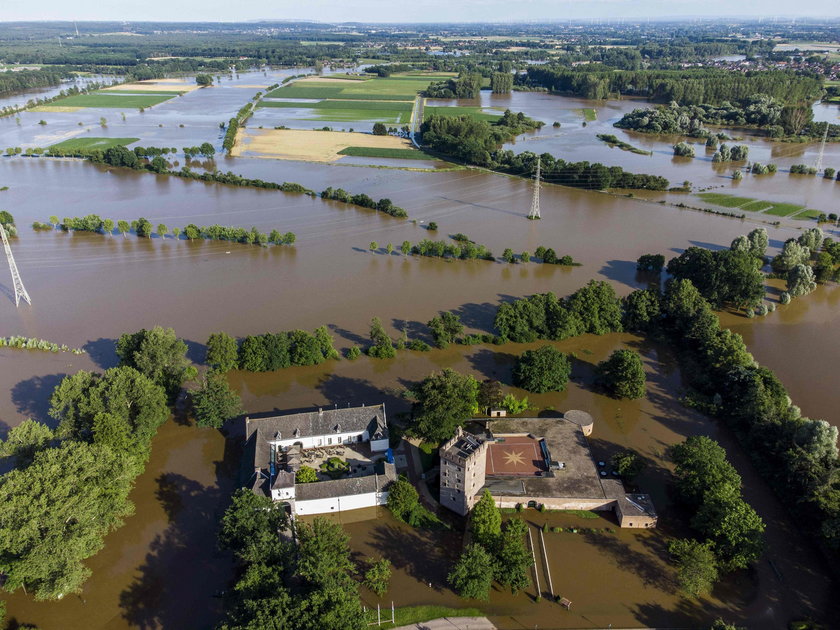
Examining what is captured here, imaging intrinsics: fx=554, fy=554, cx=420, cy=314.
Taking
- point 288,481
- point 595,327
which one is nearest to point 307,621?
point 288,481

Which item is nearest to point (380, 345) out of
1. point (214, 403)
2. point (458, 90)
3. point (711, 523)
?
point (214, 403)

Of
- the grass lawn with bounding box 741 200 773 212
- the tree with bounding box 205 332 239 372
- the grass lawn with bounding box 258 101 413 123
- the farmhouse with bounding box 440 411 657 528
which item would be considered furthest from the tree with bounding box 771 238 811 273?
the grass lawn with bounding box 258 101 413 123

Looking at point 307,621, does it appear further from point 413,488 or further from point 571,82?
point 571,82

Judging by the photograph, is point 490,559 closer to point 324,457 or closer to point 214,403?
point 324,457

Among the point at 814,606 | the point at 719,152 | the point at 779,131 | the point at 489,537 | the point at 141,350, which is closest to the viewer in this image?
the point at 814,606

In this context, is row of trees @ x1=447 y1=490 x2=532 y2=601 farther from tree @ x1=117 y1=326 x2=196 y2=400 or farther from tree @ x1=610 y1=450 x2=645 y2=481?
tree @ x1=117 y1=326 x2=196 y2=400

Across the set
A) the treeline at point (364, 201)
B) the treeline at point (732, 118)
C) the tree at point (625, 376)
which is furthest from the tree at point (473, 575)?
the treeline at point (732, 118)
